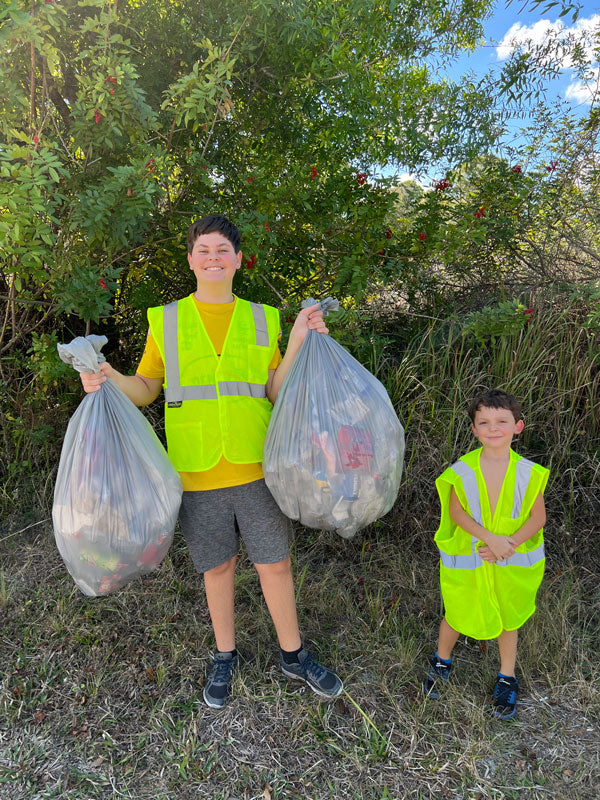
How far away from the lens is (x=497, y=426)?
1853 mm

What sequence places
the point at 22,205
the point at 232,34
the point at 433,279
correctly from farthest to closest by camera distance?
the point at 433,279
the point at 232,34
the point at 22,205

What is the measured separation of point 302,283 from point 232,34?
1.25 meters

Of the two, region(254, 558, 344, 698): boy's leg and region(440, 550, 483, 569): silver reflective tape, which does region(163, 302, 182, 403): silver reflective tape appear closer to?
region(254, 558, 344, 698): boy's leg

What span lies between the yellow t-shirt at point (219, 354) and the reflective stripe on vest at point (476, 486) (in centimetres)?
74

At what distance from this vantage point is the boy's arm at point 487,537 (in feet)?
5.92

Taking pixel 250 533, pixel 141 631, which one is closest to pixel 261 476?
pixel 250 533

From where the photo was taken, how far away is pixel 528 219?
10.9ft

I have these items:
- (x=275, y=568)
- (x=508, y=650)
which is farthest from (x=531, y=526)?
(x=275, y=568)

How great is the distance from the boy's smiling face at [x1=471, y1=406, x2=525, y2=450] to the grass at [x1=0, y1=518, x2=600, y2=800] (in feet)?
3.12

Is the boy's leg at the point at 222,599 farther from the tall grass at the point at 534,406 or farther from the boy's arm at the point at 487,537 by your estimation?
the tall grass at the point at 534,406

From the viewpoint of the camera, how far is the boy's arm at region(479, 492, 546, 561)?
184cm

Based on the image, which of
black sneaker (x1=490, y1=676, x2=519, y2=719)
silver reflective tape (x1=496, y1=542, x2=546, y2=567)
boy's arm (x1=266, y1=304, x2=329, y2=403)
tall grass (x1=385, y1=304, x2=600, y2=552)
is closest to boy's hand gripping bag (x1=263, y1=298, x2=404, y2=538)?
boy's arm (x1=266, y1=304, x2=329, y2=403)

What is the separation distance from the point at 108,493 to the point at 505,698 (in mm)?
1624

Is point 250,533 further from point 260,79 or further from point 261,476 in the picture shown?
point 260,79
